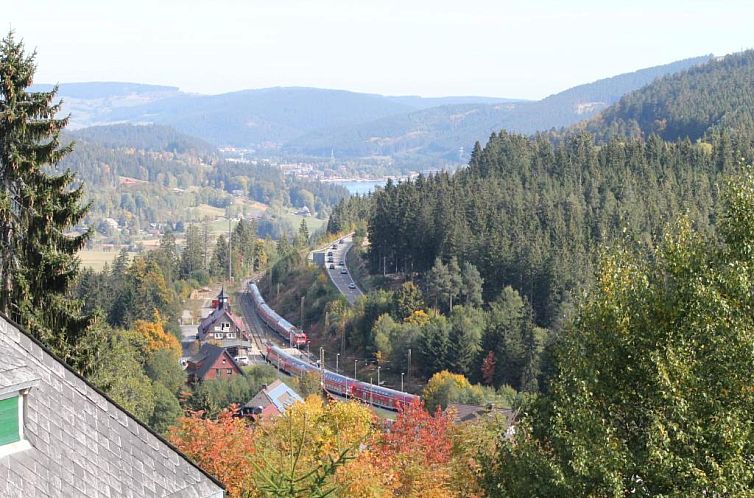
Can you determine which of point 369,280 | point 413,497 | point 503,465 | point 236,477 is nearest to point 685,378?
point 503,465

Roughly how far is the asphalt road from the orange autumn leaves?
2385 inches

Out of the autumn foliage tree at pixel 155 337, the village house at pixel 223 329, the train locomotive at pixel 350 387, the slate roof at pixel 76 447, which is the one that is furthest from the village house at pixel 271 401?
the slate roof at pixel 76 447

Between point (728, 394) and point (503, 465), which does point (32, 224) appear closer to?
point (503, 465)

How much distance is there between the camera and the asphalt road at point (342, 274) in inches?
3725

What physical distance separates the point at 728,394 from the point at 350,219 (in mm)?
130105

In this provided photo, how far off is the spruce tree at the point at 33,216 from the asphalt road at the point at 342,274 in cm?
7208

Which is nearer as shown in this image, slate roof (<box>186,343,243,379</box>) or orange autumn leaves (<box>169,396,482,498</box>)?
orange autumn leaves (<box>169,396,482,498</box>)

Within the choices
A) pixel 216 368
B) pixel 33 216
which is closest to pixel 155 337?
pixel 216 368

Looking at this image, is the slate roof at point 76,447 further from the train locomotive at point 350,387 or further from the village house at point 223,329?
the village house at point 223,329

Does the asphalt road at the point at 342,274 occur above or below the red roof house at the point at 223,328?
above

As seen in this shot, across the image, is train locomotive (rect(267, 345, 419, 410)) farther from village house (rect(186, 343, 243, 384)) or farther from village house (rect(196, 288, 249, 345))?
village house (rect(196, 288, 249, 345))

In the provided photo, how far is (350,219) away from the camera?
468 ft

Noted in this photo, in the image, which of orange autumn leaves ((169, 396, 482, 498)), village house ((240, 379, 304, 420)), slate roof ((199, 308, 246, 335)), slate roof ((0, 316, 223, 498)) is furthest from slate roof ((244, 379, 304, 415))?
slate roof ((0, 316, 223, 498))

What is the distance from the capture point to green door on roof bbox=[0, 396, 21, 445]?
→ 9.13 meters
